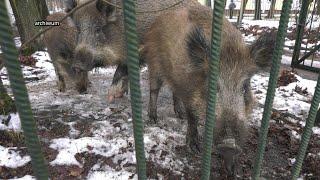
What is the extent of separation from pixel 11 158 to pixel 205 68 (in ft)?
6.72

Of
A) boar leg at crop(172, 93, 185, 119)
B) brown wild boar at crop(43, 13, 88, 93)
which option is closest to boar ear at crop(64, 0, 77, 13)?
brown wild boar at crop(43, 13, 88, 93)

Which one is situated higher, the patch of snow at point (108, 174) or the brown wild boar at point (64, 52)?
the brown wild boar at point (64, 52)

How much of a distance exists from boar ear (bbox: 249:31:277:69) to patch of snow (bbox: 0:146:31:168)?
2.41m

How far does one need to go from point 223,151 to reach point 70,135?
6.51 ft

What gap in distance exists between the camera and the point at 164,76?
426 centimetres

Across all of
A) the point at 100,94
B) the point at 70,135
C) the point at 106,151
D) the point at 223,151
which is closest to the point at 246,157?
the point at 223,151

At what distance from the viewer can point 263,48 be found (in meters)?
3.39

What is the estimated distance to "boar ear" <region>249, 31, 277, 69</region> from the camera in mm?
3367

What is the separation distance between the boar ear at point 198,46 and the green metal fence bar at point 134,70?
5.37 feet

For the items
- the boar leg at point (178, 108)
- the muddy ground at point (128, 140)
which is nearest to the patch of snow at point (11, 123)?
the muddy ground at point (128, 140)

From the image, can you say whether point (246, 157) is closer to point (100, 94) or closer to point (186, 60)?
point (186, 60)

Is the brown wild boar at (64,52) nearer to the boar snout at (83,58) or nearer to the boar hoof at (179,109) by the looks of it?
the boar snout at (83,58)

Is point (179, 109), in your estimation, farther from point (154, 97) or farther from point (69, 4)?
point (69, 4)

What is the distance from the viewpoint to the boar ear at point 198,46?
310cm
